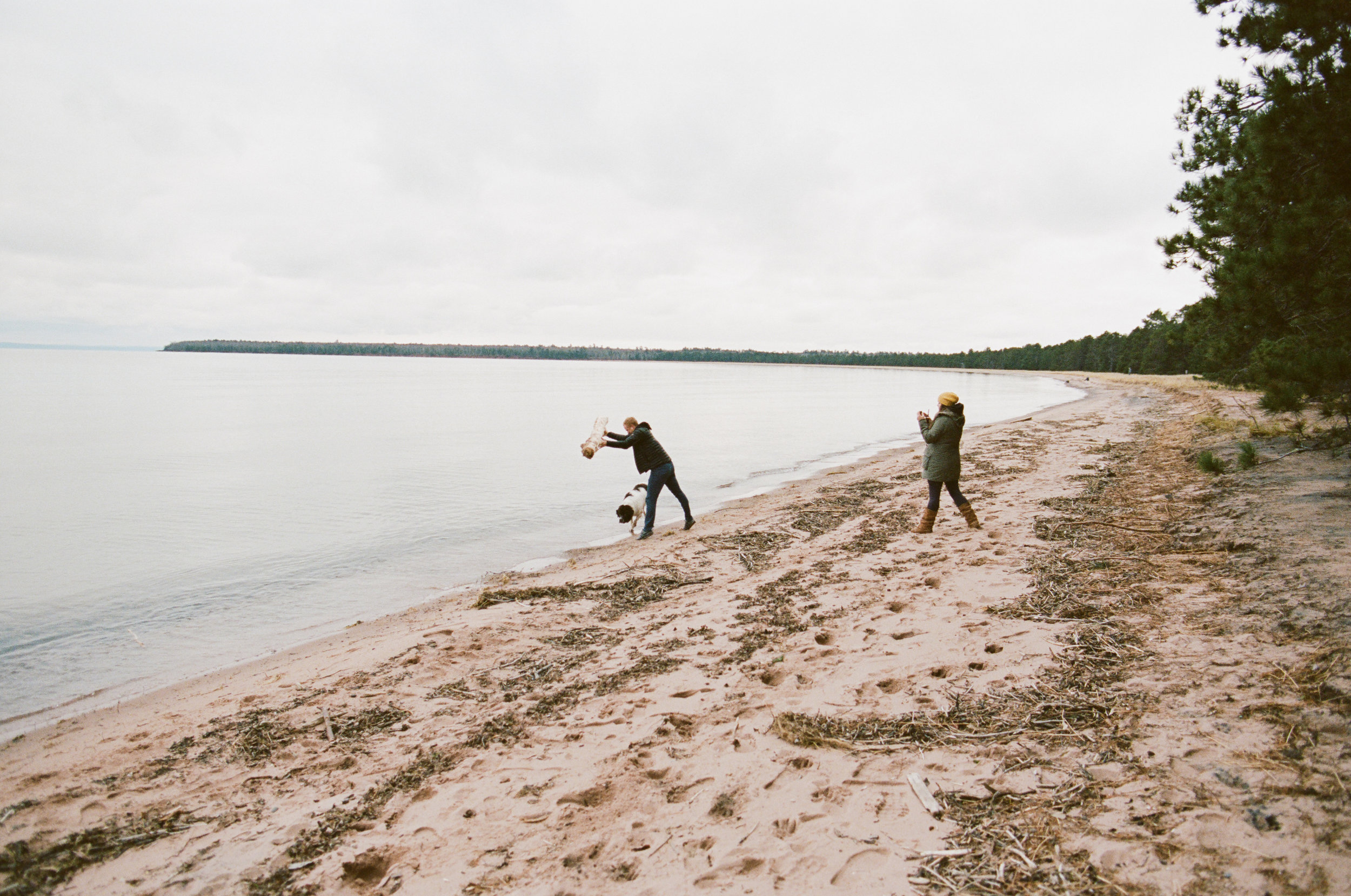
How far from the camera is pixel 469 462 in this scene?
80.7 feet

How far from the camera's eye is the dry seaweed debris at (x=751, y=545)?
31.3 ft

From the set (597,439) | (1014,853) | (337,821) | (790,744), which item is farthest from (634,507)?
(1014,853)

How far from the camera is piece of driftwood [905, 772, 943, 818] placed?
132 inches

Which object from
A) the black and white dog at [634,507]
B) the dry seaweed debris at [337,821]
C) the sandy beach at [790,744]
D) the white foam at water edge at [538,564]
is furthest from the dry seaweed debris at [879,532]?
the dry seaweed debris at [337,821]

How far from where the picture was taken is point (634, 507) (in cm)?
1357

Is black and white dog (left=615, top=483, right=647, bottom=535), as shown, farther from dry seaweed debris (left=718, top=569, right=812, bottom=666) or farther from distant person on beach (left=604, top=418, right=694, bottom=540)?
dry seaweed debris (left=718, top=569, right=812, bottom=666)

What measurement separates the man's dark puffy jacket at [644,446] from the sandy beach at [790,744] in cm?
432

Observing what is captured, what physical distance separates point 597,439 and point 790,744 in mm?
7833

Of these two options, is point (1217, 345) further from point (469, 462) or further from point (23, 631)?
point (469, 462)

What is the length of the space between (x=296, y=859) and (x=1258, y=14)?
9.50 metres

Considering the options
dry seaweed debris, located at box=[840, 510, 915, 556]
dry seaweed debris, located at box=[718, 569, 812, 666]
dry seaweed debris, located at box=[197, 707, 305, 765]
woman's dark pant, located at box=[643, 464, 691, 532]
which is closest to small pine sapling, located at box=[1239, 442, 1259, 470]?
dry seaweed debris, located at box=[840, 510, 915, 556]

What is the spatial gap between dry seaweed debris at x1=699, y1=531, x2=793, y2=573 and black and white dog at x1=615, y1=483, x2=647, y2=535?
7.21ft

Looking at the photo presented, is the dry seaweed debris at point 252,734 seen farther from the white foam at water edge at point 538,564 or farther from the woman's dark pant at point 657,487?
the woman's dark pant at point 657,487

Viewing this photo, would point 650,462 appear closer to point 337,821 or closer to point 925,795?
point 337,821
